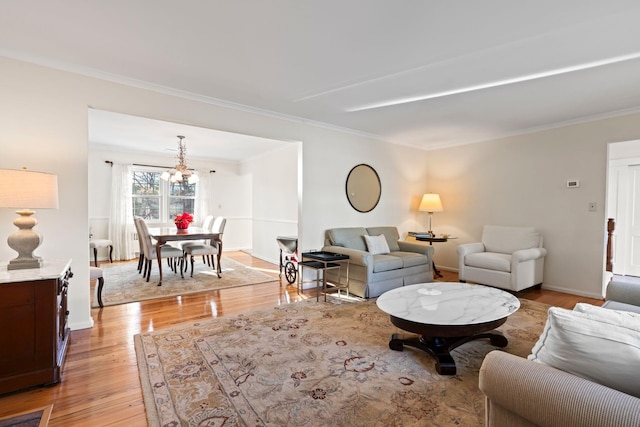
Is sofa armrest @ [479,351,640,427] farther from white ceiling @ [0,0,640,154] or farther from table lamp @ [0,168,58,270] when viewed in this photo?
table lamp @ [0,168,58,270]

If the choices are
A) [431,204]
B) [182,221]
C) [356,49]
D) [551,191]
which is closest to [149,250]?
[182,221]

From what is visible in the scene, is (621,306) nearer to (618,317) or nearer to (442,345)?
(442,345)

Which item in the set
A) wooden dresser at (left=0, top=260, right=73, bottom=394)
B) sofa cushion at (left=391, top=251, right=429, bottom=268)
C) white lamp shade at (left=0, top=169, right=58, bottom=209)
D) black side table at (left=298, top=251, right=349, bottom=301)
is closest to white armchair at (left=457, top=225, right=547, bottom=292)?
sofa cushion at (left=391, top=251, right=429, bottom=268)

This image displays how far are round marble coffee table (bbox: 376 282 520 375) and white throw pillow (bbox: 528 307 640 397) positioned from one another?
1030 mm

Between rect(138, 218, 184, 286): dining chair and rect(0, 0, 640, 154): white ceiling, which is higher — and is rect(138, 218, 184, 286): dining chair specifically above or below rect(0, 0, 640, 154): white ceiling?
below

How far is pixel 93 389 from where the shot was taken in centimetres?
196

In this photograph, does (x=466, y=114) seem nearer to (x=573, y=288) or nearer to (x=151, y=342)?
(x=573, y=288)

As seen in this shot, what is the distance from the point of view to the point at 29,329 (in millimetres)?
1946

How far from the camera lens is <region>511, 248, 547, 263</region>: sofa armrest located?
3.94 metres

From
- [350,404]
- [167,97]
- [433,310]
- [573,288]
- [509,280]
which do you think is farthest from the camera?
[573,288]

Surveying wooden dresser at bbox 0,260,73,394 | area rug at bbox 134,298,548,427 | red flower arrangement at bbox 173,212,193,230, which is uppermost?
red flower arrangement at bbox 173,212,193,230

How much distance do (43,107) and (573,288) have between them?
6.54 meters

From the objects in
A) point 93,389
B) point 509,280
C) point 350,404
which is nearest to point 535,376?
point 350,404

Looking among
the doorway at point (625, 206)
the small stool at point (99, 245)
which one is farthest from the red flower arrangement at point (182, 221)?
the doorway at point (625, 206)
